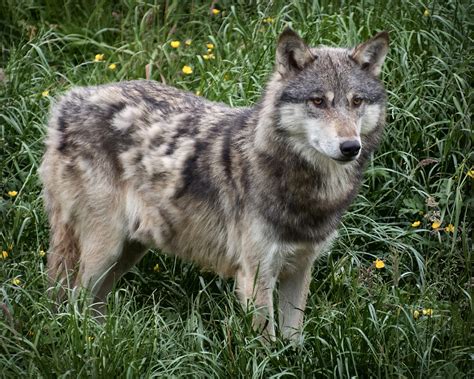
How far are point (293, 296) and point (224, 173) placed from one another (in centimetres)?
82

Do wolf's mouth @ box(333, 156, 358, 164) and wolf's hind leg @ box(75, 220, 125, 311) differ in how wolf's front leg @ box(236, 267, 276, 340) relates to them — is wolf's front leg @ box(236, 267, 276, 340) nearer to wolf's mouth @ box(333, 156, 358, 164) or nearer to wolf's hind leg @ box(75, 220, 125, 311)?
wolf's mouth @ box(333, 156, 358, 164)

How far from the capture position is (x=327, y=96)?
5039mm

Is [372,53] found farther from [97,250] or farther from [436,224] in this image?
[97,250]

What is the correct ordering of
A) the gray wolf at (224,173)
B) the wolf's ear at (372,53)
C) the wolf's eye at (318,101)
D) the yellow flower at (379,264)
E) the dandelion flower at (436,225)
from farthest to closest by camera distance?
the dandelion flower at (436,225) → the yellow flower at (379,264) → the wolf's ear at (372,53) → the gray wolf at (224,173) → the wolf's eye at (318,101)

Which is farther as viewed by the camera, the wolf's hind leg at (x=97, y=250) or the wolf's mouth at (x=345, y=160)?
the wolf's hind leg at (x=97, y=250)

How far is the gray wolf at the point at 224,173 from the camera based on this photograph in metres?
5.15

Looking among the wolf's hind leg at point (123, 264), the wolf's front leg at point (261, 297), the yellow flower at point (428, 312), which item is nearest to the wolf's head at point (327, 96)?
the wolf's front leg at point (261, 297)

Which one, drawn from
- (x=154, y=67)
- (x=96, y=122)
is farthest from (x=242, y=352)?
(x=154, y=67)

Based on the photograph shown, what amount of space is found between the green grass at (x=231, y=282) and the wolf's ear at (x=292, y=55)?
117 cm

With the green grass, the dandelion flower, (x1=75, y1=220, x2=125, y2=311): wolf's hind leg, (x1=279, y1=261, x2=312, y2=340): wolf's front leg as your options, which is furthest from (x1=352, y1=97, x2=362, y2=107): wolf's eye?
(x1=75, y1=220, x2=125, y2=311): wolf's hind leg

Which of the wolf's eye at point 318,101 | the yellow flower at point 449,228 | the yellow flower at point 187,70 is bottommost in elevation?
the yellow flower at point 449,228

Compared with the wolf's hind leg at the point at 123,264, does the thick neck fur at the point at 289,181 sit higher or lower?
higher

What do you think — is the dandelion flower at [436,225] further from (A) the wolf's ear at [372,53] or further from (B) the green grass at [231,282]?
(A) the wolf's ear at [372,53]

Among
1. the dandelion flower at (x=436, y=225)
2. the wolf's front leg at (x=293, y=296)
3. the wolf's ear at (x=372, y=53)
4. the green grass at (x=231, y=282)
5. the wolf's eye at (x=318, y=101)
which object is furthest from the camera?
the dandelion flower at (x=436, y=225)
